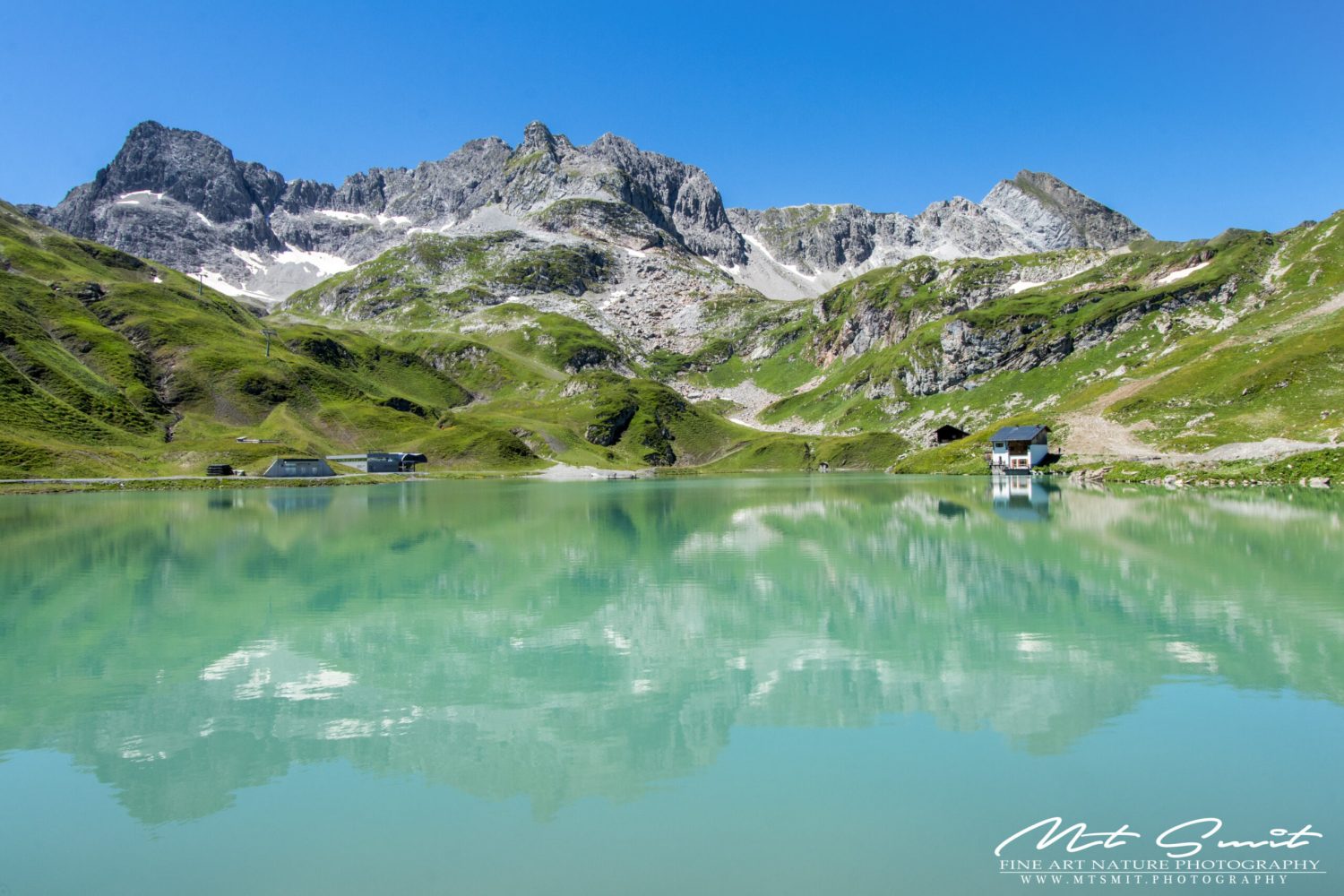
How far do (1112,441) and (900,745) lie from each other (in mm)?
135821

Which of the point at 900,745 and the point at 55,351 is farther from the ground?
the point at 55,351

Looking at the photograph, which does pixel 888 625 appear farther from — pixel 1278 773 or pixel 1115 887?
pixel 1115 887

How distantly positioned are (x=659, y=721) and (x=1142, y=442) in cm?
13184

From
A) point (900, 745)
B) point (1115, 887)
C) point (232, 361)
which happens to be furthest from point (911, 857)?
point (232, 361)

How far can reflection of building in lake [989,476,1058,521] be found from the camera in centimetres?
6012

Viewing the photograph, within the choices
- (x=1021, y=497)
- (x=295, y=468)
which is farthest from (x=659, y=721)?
(x=295, y=468)

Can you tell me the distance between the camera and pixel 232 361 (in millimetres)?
198375

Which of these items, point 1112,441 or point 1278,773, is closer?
point 1278,773

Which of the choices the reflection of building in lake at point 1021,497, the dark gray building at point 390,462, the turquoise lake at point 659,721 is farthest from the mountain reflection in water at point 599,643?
the dark gray building at point 390,462

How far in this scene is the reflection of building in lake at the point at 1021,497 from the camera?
2367 inches

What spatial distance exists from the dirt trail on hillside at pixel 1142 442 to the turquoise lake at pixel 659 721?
76.3 meters

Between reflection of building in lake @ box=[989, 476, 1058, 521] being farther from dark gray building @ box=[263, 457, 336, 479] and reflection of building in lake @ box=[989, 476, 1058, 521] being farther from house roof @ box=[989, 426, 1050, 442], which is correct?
dark gray building @ box=[263, 457, 336, 479]

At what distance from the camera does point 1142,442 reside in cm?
12181

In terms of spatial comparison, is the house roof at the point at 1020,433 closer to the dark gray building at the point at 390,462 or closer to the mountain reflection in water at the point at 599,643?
the mountain reflection in water at the point at 599,643
